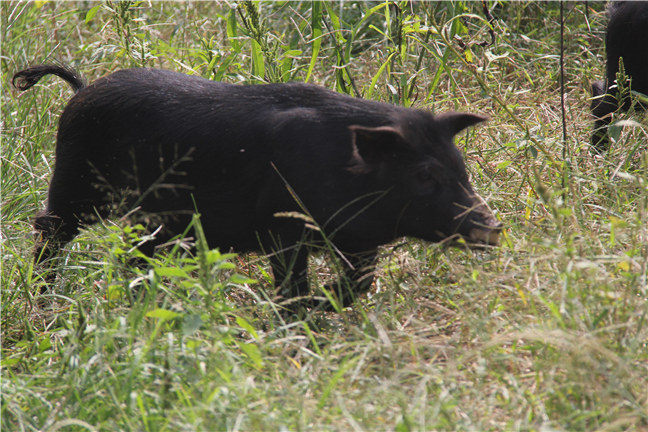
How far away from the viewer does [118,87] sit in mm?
4031

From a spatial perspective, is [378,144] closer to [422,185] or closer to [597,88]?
[422,185]

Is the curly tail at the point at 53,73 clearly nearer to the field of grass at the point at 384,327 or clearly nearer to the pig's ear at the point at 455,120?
the field of grass at the point at 384,327

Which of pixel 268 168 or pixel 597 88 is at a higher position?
pixel 268 168

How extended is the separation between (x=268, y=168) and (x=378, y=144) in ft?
1.81

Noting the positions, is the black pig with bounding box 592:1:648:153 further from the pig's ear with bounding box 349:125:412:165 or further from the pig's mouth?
the pig's ear with bounding box 349:125:412:165

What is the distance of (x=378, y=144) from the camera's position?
3.52 m

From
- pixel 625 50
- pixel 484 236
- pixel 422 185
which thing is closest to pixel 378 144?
pixel 422 185

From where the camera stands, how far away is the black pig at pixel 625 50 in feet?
15.7

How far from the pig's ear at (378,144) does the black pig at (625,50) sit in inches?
66.9

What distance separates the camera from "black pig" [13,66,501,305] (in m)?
3.57

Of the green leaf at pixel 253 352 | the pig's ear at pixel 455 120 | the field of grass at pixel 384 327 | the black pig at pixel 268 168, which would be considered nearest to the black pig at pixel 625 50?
the field of grass at pixel 384 327

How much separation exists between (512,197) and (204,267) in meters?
2.20

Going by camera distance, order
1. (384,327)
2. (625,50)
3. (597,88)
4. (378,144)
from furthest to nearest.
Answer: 1. (597,88)
2. (625,50)
3. (378,144)
4. (384,327)

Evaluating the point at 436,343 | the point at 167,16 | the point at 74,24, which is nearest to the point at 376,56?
the point at 167,16
